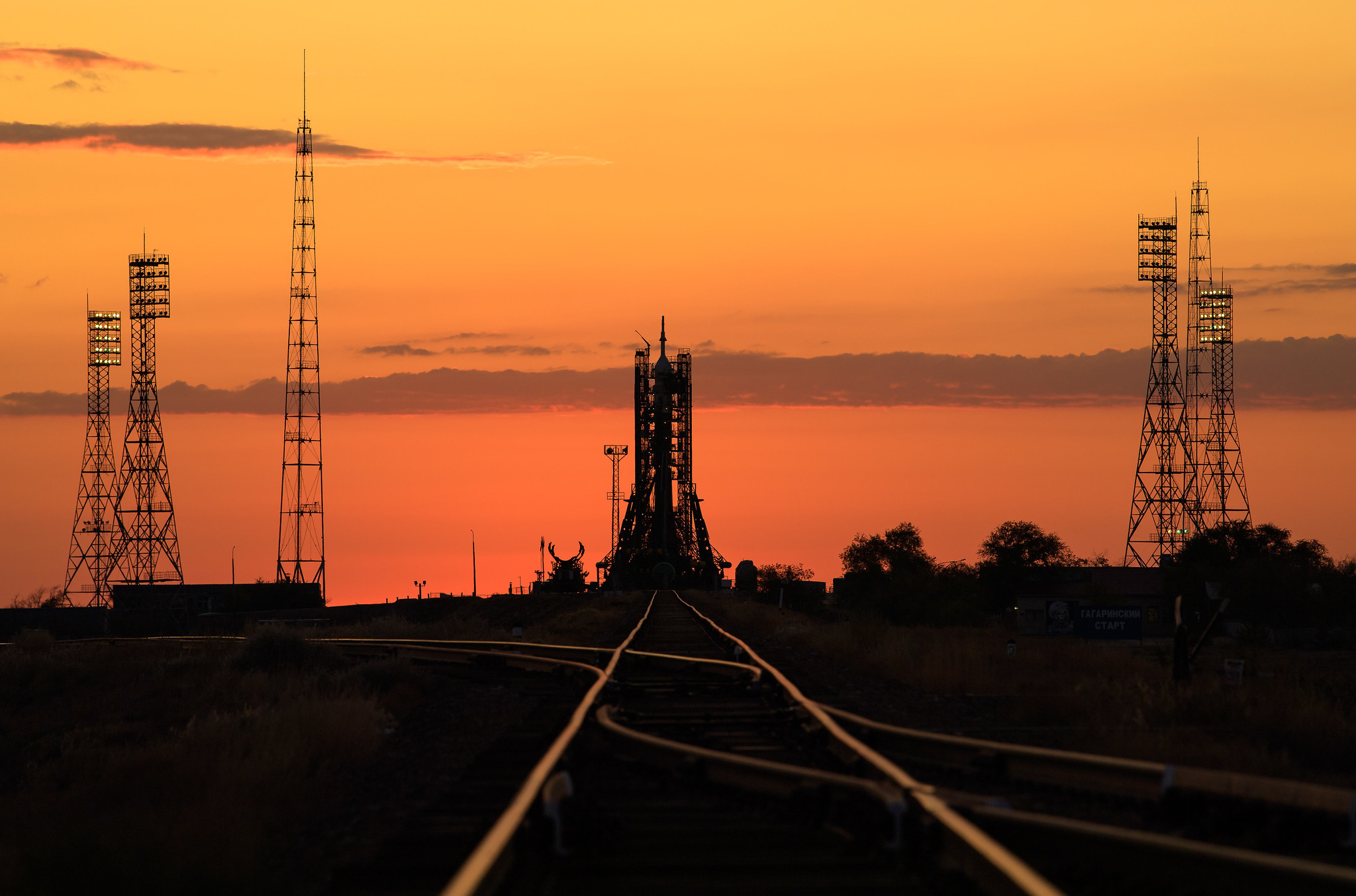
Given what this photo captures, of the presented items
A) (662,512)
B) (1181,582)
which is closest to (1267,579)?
(1181,582)

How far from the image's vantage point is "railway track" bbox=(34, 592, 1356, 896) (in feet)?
21.1

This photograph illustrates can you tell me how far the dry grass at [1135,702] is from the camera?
11.7 m

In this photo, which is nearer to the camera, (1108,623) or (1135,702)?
(1135,702)

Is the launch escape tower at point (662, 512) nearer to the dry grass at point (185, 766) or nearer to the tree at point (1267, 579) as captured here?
the tree at point (1267, 579)

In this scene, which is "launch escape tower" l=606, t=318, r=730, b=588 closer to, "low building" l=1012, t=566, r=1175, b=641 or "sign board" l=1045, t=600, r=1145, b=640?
"low building" l=1012, t=566, r=1175, b=641

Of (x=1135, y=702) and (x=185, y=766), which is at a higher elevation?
(x=1135, y=702)

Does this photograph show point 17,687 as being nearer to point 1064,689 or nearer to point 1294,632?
point 1064,689

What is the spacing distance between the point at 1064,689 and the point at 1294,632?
54.8 meters

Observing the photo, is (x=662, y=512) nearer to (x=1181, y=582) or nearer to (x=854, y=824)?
(x=1181, y=582)

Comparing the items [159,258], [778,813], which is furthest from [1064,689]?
[159,258]

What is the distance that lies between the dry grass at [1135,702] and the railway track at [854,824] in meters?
2.19

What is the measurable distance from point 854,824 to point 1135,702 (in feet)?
28.0

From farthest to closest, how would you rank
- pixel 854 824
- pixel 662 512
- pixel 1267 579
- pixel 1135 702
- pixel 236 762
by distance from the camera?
1. pixel 662 512
2. pixel 1267 579
3. pixel 1135 702
4. pixel 236 762
5. pixel 854 824

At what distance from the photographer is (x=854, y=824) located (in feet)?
25.4
